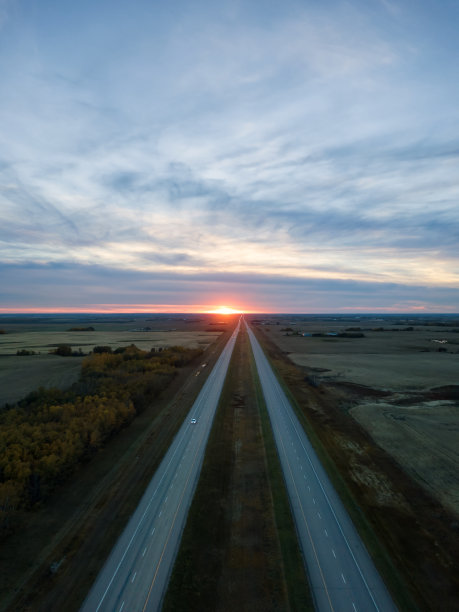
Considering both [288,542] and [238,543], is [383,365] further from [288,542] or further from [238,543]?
[238,543]

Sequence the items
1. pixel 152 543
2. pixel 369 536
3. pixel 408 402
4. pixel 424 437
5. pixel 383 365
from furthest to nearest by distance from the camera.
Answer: pixel 383 365
pixel 408 402
pixel 424 437
pixel 369 536
pixel 152 543

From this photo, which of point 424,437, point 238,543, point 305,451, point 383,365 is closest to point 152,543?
point 238,543

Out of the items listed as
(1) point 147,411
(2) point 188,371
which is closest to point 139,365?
(2) point 188,371

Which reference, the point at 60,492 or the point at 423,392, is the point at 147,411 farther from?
the point at 423,392

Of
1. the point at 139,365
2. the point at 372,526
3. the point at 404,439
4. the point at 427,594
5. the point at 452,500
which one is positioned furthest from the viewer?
the point at 139,365

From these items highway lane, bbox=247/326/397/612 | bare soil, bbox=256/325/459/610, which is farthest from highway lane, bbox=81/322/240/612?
bare soil, bbox=256/325/459/610

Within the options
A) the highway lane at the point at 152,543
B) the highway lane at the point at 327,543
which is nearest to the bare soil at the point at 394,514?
the highway lane at the point at 327,543

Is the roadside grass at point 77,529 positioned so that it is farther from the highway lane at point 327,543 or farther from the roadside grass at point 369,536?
the roadside grass at point 369,536
